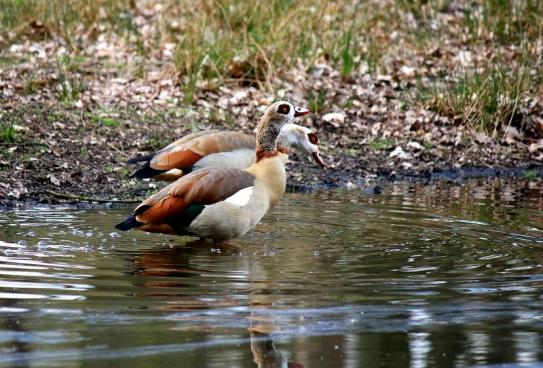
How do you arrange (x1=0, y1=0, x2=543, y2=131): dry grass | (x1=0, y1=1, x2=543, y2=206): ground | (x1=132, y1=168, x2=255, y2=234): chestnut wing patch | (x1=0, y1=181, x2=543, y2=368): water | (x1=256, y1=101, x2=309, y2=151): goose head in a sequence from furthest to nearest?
(x1=0, y1=0, x2=543, y2=131): dry grass
(x1=0, y1=1, x2=543, y2=206): ground
(x1=256, y1=101, x2=309, y2=151): goose head
(x1=132, y1=168, x2=255, y2=234): chestnut wing patch
(x1=0, y1=181, x2=543, y2=368): water

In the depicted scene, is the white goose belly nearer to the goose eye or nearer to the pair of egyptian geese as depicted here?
the pair of egyptian geese

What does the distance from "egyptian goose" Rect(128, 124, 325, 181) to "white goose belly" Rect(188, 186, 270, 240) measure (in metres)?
1.61

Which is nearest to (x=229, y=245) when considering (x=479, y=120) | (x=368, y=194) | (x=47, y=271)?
(x=47, y=271)

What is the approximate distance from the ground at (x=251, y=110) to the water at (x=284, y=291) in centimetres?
169

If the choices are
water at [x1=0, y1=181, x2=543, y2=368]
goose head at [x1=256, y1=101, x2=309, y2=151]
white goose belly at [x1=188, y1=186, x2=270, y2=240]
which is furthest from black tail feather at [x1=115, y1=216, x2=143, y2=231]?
goose head at [x1=256, y1=101, x2=309, y2=151]

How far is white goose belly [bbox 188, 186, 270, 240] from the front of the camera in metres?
8.27

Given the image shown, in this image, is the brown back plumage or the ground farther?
the ground

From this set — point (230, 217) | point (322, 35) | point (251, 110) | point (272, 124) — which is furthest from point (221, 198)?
point (322, 35)

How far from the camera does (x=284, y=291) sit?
256 inches

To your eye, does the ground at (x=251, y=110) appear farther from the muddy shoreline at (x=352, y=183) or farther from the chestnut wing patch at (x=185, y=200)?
→ the chestnut wing patch at (x=185, y=200)

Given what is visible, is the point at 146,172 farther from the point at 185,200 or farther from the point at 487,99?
the point at 487,99

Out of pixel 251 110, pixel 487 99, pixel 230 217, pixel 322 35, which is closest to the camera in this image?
pixel 230 217

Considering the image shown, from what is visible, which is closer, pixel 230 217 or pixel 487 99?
pixel 230 217

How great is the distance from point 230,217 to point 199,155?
1.83m
